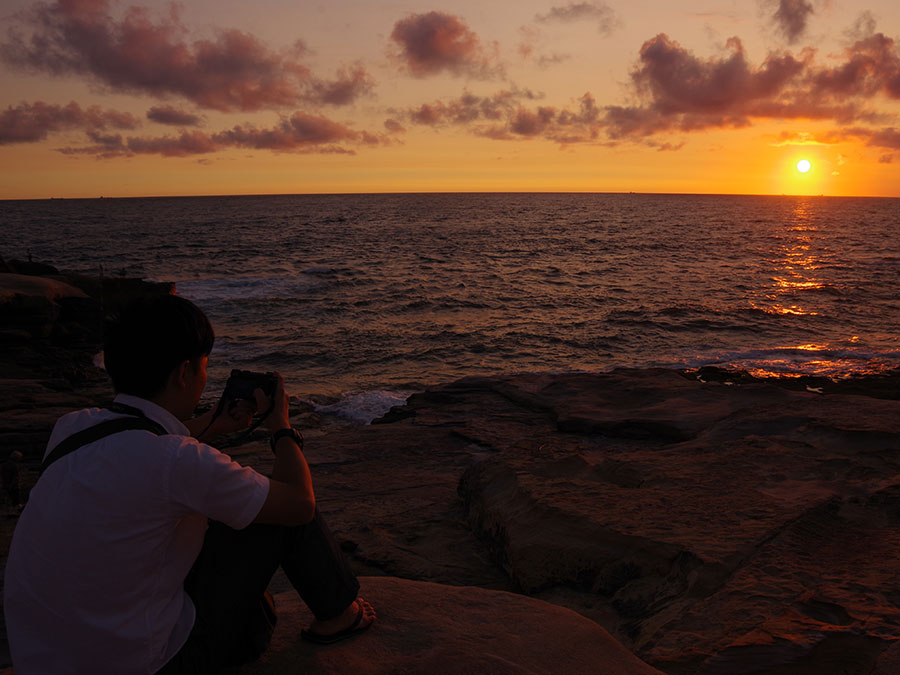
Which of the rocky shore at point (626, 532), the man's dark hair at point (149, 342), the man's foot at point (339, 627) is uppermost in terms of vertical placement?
the man's dark hair at point (149, 342)

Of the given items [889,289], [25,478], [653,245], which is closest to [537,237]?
[653,245]

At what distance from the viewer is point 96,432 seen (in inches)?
75.8

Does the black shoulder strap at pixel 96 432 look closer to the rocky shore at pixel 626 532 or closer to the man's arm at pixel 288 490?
the man's arm at pixel 288 490

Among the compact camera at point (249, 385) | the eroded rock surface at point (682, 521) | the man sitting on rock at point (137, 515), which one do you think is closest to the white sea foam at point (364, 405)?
the eroded rock surface at point (682, 521)

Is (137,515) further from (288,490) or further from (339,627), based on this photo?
(339,627)

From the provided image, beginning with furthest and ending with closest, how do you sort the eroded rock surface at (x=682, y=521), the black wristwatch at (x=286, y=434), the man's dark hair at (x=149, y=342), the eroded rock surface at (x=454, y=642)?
the eroded rock surface at (x=682, y=521), the eroded rock surface at (x=454, y=642), the black wristwatch at (x=286, y=434), the man's dark hair at (x=149, y=342)

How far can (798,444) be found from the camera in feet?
18.7

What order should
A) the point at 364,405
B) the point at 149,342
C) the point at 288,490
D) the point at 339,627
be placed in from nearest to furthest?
the point at 149,342 → the point at 288,490 → the point at 339,627 → the point at 364,405

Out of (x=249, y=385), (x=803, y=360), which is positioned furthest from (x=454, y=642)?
(x=803, y=360)

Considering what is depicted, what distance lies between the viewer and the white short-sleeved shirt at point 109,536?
1.89 meters

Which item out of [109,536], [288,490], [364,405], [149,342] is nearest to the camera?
[109,536]

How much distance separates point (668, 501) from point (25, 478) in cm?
707

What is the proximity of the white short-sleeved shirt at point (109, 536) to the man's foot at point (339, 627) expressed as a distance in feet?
2.91

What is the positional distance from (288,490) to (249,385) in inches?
22.2
